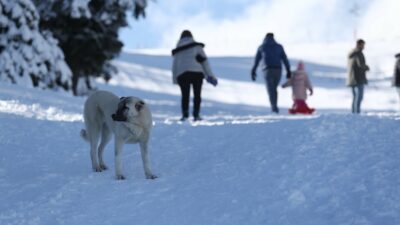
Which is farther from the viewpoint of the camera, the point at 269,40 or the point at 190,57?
the point at 269,40

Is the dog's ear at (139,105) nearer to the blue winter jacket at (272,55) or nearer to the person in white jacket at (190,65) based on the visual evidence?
the person in white jacket at (190,65)

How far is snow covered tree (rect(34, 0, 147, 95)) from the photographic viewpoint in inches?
752

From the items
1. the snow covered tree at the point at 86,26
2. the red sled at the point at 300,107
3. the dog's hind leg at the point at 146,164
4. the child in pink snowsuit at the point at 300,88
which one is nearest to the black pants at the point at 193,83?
Result: the child in pink snowsuit at the point at 300,88

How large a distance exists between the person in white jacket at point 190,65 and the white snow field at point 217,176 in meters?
1.29

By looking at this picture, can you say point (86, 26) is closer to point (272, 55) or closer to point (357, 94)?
point (272, 55)

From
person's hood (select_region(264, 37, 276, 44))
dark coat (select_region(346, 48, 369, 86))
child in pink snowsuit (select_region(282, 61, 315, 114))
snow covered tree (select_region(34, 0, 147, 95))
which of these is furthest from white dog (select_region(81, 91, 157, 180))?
snow covered tree (select_region(34, 0, 147, 95))

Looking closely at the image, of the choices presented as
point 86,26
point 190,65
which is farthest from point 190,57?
point 86,26

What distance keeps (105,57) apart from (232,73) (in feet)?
51.9

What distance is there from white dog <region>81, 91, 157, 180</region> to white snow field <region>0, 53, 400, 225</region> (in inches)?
9.9

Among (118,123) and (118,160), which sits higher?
(118,123)

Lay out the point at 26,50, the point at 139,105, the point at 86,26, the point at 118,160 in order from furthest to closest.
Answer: the point at 86,26
the point at 26,50
the point at 118,160
the point at 139,105

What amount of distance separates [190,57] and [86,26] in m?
9.37

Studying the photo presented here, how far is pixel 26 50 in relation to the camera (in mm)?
17938

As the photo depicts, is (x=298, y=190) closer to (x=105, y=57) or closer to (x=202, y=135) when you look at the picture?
(x=202, y=135)
